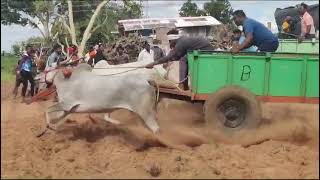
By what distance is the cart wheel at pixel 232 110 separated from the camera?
26.9 feet

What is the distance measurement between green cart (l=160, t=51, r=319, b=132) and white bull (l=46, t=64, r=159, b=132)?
697 millimetres

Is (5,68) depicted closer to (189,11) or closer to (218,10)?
(218,10)

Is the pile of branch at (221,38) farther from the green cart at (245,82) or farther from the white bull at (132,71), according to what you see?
the green cart at (245,82)

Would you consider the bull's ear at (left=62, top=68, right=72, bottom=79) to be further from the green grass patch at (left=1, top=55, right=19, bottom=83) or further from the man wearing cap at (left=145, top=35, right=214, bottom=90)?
the green grass patch at (left=1, top=55, right=19, bottom=83)

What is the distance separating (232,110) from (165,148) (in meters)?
1.19

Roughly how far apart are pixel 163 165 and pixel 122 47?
14924 millimetres

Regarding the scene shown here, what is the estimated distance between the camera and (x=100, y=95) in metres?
8.25

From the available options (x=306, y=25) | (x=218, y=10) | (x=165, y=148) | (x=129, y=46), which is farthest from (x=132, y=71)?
(x=218, y=10)

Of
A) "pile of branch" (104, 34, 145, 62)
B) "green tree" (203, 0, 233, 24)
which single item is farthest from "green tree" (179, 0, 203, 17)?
"pile of branch" (104, 34, 145, 62)

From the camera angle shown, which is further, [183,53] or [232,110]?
[183,53]

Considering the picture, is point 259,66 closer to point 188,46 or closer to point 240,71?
point 240,71

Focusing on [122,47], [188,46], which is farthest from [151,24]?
[188,46]

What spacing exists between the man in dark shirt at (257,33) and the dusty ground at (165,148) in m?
1.11

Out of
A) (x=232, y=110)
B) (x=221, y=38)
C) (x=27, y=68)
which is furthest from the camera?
(x=221, y=38)
